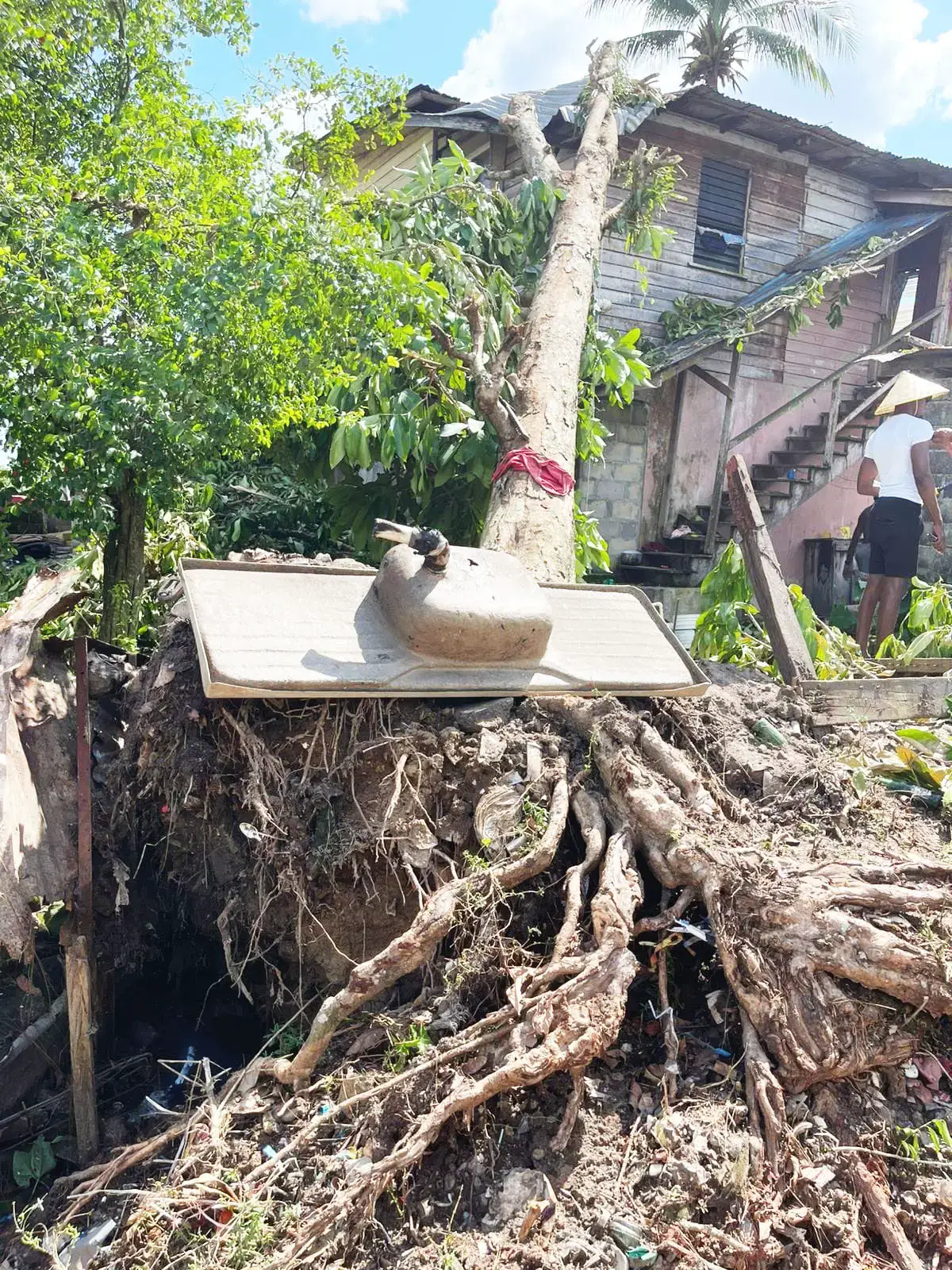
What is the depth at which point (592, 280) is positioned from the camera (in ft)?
22.8

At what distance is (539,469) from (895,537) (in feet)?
9.42

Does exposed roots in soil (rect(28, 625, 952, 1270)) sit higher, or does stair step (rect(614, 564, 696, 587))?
stair step (rect(614, 564, 696, 587))

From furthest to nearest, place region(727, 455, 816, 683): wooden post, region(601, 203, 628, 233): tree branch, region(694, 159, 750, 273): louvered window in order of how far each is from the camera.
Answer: region(694, 159, 750, 273): louvered window
region(601, 203, 628, 233): tree branch
region(727, 455, 816, 683): wooden post

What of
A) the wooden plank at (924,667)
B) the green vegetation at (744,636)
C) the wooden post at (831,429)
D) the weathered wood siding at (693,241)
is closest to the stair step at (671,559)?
the wooden post at (831,429)

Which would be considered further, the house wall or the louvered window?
the louvered window

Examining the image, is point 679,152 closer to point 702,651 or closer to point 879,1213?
point 702,651

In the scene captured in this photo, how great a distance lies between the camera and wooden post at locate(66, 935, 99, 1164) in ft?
10.5

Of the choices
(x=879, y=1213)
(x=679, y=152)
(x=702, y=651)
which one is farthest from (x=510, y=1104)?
(x=679, y=152)

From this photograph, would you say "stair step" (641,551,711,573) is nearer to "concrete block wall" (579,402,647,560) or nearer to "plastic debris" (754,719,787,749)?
"concrete block wall" (579,402,647,560)

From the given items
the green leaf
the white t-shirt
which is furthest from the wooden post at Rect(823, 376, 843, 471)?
the green leaf

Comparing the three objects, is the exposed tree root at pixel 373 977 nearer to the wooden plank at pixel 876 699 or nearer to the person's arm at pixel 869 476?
the wooden plank at pixel 876 699

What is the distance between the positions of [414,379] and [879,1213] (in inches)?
218

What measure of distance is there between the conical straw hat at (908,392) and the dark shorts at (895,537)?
2.24 feet

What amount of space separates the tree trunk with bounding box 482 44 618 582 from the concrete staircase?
13.2 feet
